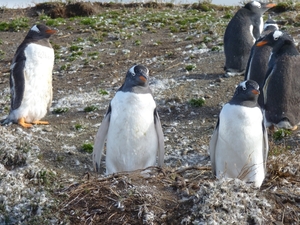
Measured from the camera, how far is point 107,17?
16.3 meters

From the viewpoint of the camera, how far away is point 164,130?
8250 mm

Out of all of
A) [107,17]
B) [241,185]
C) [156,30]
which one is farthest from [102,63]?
[241,185]

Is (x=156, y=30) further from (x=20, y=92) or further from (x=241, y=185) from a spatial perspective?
(x=241, y=185)

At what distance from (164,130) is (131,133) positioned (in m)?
2.07

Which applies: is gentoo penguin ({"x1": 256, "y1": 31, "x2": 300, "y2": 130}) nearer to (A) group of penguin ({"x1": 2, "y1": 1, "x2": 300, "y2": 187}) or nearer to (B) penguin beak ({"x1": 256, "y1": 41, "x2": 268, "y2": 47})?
(A) group of penguin ({"x1": 2, "y1": 1, "x2": 300, "y2": 187})

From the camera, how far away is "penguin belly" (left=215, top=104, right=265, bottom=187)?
5.87 m

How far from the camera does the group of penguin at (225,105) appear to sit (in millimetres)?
5957

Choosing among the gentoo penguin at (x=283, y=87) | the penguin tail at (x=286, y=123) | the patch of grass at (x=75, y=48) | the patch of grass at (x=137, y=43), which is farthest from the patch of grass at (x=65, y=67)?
the penguin tail at (x=286, y=123)

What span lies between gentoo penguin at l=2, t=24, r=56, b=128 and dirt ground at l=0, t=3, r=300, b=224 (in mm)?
311

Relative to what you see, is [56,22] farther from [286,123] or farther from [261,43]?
[286,123]

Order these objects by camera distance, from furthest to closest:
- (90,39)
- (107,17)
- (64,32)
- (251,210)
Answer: (107,17) → (64,32) → (90,39) → (251,210)

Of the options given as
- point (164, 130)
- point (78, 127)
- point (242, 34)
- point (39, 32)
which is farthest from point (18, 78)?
point (242, 34)

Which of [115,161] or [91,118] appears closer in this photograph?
[115,161]

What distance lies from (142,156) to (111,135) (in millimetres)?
379
